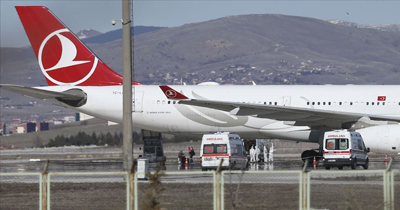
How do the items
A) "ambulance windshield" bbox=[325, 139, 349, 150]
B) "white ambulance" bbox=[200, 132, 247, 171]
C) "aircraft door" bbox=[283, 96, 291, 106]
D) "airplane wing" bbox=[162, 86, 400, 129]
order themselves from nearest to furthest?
"white ambulance" bbox=[200, 132, 247, 171], "ambulance windshield" bbox=[325, 139, 349, 150], "airplane wing" bbox=[162, 86, 400, 129], "aircraft door" bbox=[283, 96, 291, 106]

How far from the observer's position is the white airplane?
4162 centimetres

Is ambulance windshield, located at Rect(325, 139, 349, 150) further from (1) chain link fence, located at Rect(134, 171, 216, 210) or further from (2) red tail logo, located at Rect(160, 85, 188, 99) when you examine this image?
(1) chain link fence, located at Rect(134, 171, 216, 210)

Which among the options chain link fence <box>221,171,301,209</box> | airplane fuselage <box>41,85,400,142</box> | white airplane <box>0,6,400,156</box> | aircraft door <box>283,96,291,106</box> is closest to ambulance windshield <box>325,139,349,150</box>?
white airplane <box>0,6,400,156</box>

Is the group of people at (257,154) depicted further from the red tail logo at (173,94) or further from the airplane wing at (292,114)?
the red tail logo at (173,94)

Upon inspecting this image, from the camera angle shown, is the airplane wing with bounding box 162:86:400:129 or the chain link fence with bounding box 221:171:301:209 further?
the airplane wing with bounding box 162:86:400:129

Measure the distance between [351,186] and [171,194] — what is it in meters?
5.91

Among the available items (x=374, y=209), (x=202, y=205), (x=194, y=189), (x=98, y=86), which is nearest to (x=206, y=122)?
(x=98, y=86)

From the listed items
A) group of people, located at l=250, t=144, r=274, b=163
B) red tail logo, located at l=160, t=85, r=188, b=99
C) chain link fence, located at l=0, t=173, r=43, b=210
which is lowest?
chain link fence, located at l=0, t=173, r=43, b=210

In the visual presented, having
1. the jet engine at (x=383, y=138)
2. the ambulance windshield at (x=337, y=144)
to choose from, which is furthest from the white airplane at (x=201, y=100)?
the ambulance windshield at (x=337, y=144)

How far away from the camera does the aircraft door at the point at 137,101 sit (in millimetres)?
45188

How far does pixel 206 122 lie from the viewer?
146ft

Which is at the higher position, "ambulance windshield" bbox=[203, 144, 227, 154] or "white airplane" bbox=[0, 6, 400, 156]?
"white airplane" bbox=[0, 6, 400, 156]

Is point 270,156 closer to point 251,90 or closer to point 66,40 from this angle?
point 251,90

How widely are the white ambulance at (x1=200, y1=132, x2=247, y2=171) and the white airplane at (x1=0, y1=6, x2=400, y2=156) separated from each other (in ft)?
12.0
